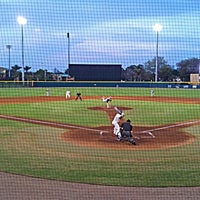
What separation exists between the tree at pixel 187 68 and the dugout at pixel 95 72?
588cm

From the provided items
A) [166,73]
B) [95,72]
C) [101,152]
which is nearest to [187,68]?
[166,73]

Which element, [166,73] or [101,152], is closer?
[101,152]

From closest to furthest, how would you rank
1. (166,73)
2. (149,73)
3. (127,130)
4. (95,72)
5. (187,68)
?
(127,130)
(95,72)
(187,68)
(166,73)
(149,73)

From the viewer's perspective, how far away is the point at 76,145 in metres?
10.5

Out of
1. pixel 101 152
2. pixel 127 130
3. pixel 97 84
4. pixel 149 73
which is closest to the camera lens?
pixel 101 152

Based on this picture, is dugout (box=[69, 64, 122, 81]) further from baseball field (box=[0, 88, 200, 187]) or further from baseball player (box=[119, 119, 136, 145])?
baseball player (box=[119, 119, 136, 145])

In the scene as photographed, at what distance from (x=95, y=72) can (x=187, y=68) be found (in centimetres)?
1076

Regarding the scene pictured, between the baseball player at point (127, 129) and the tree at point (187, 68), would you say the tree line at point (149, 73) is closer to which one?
the tree at point (187, 68)

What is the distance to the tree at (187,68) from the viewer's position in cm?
3287

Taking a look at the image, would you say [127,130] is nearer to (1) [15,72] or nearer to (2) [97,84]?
(2) [97,84]

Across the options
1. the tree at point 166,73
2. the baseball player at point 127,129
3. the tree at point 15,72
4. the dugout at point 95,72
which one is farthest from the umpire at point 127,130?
the tree at point 15,72

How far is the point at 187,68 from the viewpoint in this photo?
35.4 m

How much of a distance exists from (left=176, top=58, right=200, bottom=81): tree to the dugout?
19.3ft

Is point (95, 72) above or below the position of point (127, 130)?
above
